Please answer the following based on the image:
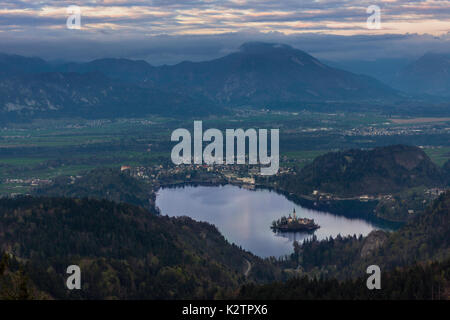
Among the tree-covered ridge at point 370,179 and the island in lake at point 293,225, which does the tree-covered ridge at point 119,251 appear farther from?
the tree-covered ridge at point 370,179

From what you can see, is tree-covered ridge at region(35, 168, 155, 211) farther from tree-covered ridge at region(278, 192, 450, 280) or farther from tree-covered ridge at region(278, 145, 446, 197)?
tree-covered ridge at region(278, 192, 450, 280)

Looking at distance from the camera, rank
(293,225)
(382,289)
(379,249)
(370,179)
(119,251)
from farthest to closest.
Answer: (370,179) < (293,225) < (379,249) < (119,251) < (382,289)

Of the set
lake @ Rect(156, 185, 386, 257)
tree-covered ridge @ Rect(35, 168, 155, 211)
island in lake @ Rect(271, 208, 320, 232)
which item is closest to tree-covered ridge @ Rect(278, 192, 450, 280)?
lake @ Rect(156, 185, 386, 257)

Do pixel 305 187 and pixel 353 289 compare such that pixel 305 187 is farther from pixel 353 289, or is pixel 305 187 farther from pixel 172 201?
pixel 353 289

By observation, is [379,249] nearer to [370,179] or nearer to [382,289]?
[382,289]

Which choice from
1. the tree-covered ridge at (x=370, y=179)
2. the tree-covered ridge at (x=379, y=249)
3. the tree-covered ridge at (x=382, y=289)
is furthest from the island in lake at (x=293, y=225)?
the tree-covered ridge at (x=382, y=289)

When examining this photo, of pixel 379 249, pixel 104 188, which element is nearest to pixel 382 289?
pixel 379 249
